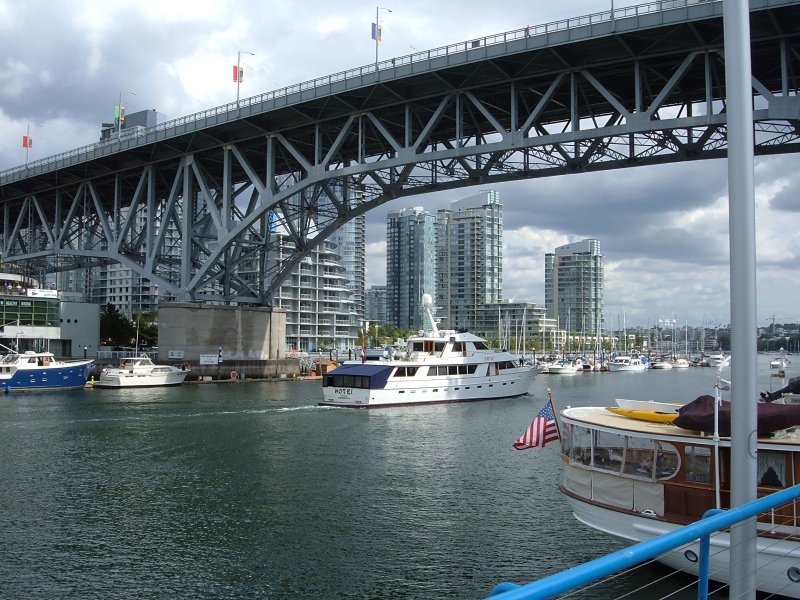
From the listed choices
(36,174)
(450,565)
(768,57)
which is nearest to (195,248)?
(36,174)

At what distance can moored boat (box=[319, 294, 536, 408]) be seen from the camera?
46281 mm

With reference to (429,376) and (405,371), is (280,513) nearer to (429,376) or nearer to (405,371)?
(405,371)

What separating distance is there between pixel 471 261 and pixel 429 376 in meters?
137

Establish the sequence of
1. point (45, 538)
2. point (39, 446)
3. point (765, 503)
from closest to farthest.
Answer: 1. point (765, 503)
2. point (45, 538)
3. point (39, 446)

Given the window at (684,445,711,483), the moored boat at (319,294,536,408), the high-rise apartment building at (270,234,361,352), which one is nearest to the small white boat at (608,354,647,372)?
the high-rise apartment building at (270,234,361,352)

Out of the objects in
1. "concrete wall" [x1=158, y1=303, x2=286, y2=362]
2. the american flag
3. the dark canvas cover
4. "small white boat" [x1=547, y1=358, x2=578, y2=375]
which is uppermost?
"concrete wall" [x1=158, y1=303, x2=286, y2=362]

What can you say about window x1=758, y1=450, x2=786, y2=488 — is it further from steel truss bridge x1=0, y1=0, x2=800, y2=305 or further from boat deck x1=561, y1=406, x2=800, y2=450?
steel truss bridge x1=0, y1=0, x2=800, y2=305

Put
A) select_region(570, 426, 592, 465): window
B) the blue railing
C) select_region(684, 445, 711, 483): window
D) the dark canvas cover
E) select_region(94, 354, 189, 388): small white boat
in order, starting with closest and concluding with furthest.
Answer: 1. the blue railing
2. the dark canvas cover
3. select_region(684, 445, 711, 483): window
4. select_region(570, 426, 592, 465): window
5. select_region(94, 354, 189, 388): small white boat

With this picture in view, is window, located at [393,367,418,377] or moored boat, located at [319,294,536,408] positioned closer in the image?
moored boat, located at [319,294,536,408]

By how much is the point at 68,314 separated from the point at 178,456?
64.0m

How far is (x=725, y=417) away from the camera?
13.5 meters

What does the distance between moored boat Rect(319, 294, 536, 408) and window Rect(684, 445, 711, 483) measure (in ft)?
109

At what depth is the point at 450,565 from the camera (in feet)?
50.0

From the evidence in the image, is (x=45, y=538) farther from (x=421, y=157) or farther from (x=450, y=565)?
(x=421, y=157)
